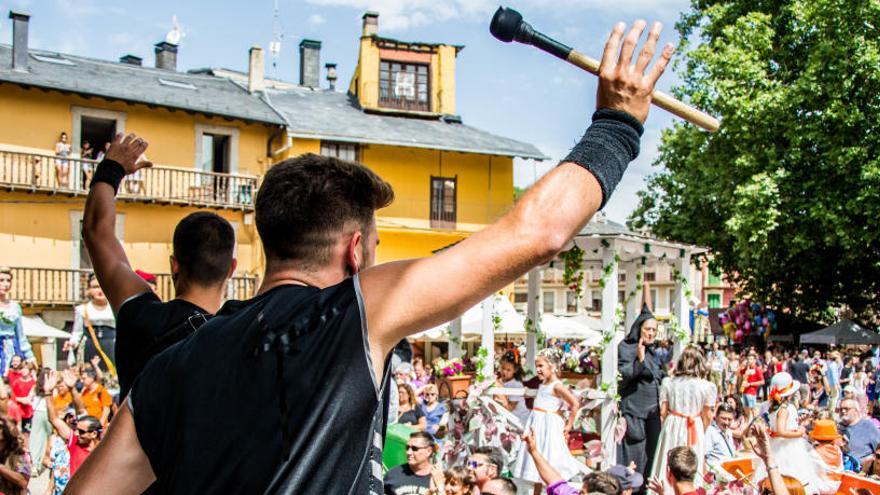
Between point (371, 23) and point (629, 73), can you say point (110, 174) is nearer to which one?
point (629, 73)

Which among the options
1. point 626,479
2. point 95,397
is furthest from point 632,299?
point 95,397

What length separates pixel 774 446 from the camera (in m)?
7.44

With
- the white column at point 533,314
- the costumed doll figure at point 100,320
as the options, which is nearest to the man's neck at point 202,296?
the costumed doll figure at point 100,320

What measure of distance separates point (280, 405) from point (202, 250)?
51.4 inches

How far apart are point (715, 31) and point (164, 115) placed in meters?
16.8

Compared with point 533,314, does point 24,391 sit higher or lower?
lower

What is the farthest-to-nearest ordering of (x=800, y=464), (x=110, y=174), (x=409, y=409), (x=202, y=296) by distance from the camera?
(x=409, y=409) < (x=800, y=464) < (x=110, y=174) < (x=202, y=296)

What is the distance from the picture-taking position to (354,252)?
5.87ft

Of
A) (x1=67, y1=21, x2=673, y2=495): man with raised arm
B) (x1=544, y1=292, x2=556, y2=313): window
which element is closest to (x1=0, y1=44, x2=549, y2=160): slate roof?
(x1=67, y1=21, x2=673, y2=495): man with raised arm

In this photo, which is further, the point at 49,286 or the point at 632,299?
the point at 49,286

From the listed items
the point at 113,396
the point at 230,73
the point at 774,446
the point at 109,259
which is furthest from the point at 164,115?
the point at 109,259

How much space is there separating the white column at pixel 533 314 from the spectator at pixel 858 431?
4.22 meters

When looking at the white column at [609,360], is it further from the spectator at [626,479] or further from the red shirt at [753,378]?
the red shirt at [753,378]

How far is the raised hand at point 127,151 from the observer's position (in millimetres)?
3051
